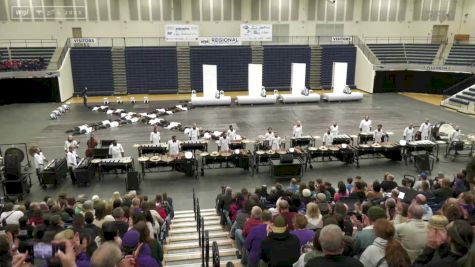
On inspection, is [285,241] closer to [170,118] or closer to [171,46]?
[170,118]

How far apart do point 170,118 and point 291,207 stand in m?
19.7

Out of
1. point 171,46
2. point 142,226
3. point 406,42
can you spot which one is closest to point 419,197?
point 142,226

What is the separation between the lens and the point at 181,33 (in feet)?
113

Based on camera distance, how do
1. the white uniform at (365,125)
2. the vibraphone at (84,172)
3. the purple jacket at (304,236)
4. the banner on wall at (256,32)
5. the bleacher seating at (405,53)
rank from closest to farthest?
the purple jacket at (304,236)
the vibraphone at (84,172)
the white uniform at (365,125)
the banner on wall at (256,32)
the bleacher seating at (405,53)

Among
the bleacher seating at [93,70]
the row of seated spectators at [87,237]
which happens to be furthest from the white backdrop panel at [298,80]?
the row of seated spectators at [87,237]

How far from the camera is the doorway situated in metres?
39.2

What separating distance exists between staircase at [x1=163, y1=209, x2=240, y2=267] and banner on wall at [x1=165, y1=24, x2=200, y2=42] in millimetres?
24572

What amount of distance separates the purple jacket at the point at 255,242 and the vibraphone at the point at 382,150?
1175 cm

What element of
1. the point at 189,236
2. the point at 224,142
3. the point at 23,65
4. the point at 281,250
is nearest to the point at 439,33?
the point at 224,142

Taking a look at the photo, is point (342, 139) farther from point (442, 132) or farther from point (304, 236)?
point (304, 236)

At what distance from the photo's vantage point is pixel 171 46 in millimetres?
36188

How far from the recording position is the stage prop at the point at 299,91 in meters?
31.6

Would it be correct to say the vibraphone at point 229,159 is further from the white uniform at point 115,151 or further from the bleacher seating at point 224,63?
the bleacher seating at point 224,63

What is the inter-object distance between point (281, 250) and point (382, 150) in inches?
534
